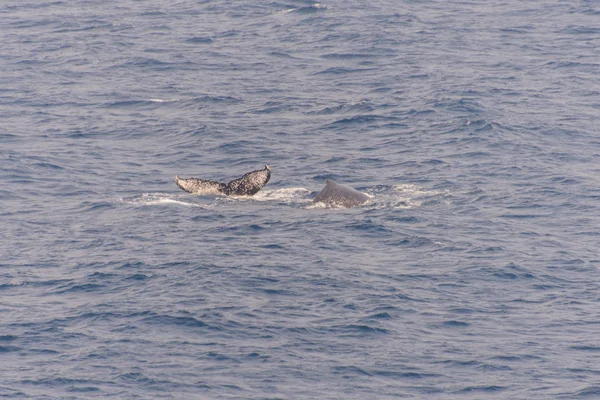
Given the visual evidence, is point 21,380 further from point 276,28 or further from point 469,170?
point 276,28

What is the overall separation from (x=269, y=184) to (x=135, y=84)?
17.6 metres

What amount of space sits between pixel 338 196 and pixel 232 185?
373 centimetres

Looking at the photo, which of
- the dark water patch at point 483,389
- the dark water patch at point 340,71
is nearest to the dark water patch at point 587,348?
the dark water patch at point 483,389

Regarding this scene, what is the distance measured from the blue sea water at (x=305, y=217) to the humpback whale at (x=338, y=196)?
0.52 m

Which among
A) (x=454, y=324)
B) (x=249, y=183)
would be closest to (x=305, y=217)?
(x=249, y=183)

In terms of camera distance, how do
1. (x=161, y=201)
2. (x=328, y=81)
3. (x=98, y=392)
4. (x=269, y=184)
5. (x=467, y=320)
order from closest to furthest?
1. (x=98, y=392)
2. (x=467, y=320)
3. (x=161, y=201)
4. (x=269, y=184)
5. (x=328, y=81)

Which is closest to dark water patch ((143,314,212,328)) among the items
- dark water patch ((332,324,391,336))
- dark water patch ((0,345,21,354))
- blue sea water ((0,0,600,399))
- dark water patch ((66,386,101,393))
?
blue sea water ((0,0,600,399))

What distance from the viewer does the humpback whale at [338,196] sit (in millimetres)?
33000

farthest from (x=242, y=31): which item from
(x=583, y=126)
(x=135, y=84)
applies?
(x=583, y=126)

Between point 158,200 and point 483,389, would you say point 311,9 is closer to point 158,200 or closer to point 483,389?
point 158,200

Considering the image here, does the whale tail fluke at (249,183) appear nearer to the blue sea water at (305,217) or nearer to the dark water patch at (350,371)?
the blue sea water at (305,217)

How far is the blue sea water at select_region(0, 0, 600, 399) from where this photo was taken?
73.0 feet

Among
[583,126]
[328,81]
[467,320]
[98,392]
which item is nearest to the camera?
[98,392]

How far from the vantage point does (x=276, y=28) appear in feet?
208
